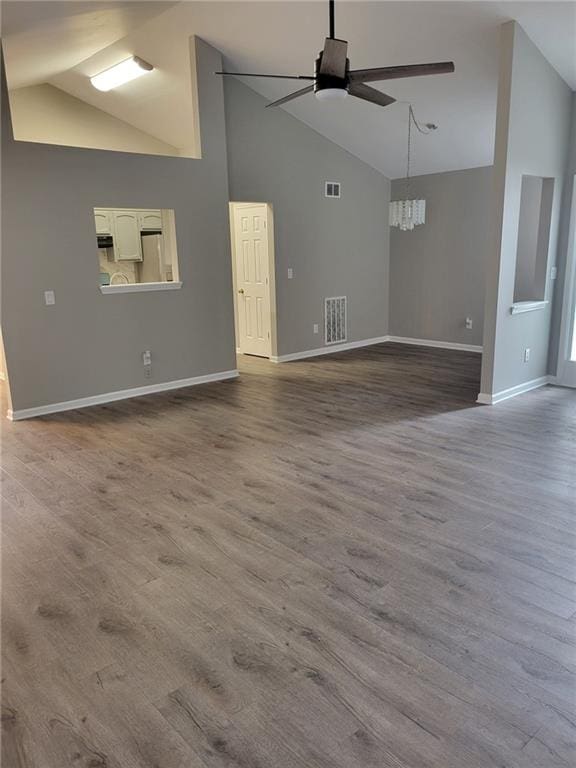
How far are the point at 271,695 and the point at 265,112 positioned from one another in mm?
6678

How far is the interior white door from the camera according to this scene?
7398 mm

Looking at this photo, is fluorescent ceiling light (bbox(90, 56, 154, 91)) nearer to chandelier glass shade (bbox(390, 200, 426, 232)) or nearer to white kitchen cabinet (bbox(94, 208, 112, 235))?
white kitchen cabinet (bbox(94, 208, 112, 235))

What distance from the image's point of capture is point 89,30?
491 cm

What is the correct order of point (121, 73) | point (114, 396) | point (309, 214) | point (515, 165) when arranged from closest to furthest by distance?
point (515, 165)
point (114, 396)
point (121, 73)
point (309, 214)

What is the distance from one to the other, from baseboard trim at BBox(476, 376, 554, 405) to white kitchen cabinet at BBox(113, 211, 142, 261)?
4767 mm

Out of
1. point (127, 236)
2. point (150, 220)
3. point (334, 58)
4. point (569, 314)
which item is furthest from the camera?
point (150, 220)

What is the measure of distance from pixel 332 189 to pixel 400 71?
4.46m

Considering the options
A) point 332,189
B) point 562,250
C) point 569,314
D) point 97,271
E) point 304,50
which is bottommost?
point 569,314

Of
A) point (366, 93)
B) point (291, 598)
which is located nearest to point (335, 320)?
point (366, 93)

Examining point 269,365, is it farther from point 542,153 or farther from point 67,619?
point 67,619

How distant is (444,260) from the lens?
8.16 m

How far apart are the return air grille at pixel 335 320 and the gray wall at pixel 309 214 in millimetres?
109

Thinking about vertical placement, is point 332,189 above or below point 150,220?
above

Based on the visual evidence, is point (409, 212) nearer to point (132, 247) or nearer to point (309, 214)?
point (309, 214)
